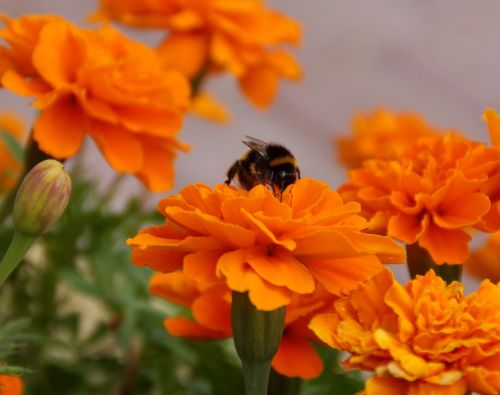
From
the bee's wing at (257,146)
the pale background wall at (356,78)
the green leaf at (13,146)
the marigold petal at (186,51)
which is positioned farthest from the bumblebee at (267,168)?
the pale background wall at (356,78)

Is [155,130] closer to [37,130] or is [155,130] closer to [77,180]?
[37,130]

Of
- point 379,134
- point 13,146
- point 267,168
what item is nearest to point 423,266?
point 267,168

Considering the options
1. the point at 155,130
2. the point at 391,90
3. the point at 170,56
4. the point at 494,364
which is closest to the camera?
the point at 494,364

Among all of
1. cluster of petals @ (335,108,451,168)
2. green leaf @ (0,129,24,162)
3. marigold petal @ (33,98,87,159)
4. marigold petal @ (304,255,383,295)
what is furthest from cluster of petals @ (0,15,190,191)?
cluster of petals @ (335,108,451,168)

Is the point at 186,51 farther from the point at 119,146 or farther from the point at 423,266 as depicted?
the point at 423,266

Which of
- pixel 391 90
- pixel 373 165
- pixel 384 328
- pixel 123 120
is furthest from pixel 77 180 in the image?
pixel 391 90

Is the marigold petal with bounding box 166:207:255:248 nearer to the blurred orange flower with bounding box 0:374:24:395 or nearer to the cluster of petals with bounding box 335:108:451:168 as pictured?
the blurred orange flower with bounding box 0:374:24:395
